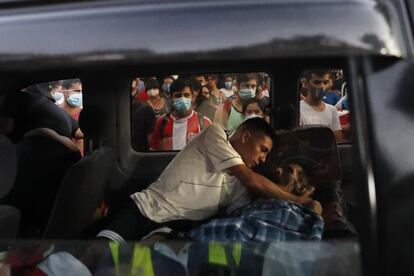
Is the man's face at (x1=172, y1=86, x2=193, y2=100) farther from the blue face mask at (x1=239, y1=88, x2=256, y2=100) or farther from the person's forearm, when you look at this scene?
the person's forearm

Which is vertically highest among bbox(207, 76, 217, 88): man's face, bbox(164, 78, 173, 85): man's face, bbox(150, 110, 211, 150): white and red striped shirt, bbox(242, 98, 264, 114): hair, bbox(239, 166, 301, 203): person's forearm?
bbox(164, 78, 173, 85): man's face

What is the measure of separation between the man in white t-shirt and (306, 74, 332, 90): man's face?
0.25 metres

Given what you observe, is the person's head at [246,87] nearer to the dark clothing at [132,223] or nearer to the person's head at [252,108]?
the person's head at [252,108]

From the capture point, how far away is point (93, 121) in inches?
103

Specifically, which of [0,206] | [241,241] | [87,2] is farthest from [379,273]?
[0,206]

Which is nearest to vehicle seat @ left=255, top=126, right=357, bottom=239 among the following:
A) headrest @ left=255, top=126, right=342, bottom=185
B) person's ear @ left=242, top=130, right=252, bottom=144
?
headrest @ left=255, top=126, right=342, bottom=185

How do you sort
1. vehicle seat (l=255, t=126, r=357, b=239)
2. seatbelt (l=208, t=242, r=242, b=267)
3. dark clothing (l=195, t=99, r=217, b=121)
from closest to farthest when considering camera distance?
seatbelt (l=208, t=242, r=242, b=267) < vehicle seat (l=255, t=126, r=357, b=239) < dark clothing (l=195, t=99, r=217, b=121)

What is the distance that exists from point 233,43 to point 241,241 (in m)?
0.55

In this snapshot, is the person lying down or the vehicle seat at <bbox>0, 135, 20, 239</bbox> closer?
the person lying down

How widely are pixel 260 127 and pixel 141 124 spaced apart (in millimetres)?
670

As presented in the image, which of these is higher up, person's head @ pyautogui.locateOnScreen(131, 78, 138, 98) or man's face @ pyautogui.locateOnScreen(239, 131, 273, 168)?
person's head @ pyautogui.locateOnScreen(131, 78, 138, 98)

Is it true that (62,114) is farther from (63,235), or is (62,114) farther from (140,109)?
(63,235)

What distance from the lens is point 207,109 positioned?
238 centimetres

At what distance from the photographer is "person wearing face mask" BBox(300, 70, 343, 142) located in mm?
1993
